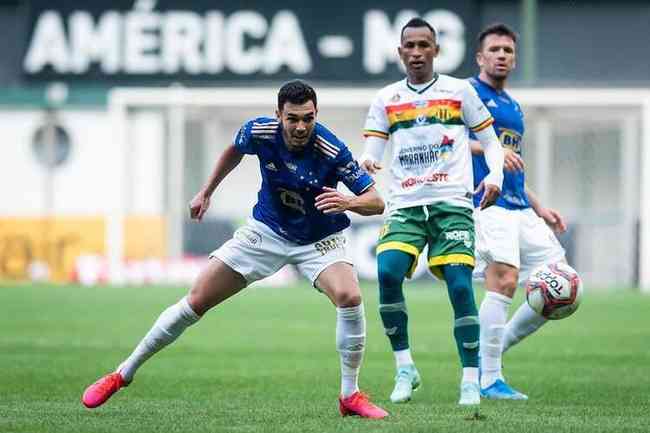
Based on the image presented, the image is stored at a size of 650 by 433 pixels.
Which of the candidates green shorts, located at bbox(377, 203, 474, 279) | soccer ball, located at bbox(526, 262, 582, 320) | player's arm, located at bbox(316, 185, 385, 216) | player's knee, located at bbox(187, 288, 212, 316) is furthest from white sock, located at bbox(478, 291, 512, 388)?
player's knee, located at bbox(187, 288, 212, 316)

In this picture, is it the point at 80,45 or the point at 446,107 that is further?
the point at 80,45

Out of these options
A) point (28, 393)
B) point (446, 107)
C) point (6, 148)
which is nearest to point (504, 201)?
point (446, 107)

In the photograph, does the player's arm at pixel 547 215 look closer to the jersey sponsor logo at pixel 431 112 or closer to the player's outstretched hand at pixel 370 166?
the jersey sponsor logo at pixel 431 112

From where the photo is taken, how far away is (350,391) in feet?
29.8

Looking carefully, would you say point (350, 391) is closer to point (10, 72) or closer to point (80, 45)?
point (80, 45)

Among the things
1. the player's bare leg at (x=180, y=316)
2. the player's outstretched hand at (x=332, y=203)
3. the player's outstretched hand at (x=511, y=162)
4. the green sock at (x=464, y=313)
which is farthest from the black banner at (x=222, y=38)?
the player's outstretched hand at (x=332, y=203)

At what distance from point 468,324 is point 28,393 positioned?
2966mm

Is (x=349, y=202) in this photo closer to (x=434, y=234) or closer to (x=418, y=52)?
(x=434, y=234)

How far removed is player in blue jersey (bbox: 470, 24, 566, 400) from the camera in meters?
10.8

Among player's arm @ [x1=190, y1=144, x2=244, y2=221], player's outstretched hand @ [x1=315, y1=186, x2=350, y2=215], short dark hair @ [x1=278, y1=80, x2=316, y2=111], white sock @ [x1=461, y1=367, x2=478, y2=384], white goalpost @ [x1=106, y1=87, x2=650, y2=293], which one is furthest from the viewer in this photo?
white goalpost @ [x1=106, y1=87, x2=650, y2=293]

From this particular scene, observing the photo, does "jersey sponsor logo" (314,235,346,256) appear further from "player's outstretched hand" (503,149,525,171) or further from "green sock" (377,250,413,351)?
"player's outstretched hand" (503,149,525,171)

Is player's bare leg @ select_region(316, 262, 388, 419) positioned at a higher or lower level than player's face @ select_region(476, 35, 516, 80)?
lower

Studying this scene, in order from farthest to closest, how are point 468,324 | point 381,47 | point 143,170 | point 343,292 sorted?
1. point 143,170
2. point 381,47
3. point 468,324
4. point 343,292

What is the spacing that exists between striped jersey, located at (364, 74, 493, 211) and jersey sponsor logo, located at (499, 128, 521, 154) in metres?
0.86
